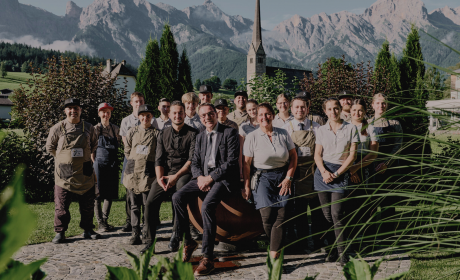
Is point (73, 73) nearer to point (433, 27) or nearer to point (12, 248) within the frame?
point (433, 27)

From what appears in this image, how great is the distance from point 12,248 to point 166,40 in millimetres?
15004

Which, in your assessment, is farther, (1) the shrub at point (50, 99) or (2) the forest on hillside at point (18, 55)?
(2) the forest on hillside at point (18, 55)

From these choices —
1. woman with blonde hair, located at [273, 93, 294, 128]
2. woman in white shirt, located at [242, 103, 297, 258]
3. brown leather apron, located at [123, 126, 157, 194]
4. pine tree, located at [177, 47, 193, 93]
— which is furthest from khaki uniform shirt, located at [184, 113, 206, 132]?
pine tree, located at [177, 47, 193, 93]

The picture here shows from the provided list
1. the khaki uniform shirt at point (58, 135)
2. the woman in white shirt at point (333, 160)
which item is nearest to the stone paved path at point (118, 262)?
the woman in white shirt at point (333, 160)

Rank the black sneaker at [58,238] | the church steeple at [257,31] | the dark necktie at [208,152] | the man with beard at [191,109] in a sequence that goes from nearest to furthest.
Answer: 1. the dark necktie at [208,152]
2. the black sneaker at [58,238]
3. the man with beard at [191,109]
4. the church steeple at [257,31]

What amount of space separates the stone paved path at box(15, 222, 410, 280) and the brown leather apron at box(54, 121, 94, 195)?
3.17ft

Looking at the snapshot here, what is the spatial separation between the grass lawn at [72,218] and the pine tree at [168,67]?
5910 millimetres

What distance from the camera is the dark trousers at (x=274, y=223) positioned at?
15.7ft

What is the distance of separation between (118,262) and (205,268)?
1.31 metres

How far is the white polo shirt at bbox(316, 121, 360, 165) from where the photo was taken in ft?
16.1

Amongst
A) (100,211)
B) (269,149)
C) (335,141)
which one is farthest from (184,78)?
(335,141)

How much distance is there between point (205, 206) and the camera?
4.92 meters

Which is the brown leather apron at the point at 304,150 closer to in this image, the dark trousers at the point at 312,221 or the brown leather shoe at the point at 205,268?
the dark trousers at the point at 312,221

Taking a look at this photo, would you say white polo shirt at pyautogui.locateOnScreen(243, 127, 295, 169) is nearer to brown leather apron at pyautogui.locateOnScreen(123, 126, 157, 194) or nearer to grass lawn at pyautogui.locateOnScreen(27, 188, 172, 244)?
brown leather apron at pyautogui.locateOnScreen(123, 126, 157, 194)
